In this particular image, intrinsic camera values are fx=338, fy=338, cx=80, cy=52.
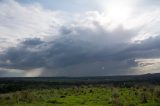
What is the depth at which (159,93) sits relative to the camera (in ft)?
121

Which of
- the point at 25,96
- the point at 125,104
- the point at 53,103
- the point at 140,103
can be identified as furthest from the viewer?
the point at 25,96

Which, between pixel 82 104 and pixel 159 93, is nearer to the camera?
pixel 82 104

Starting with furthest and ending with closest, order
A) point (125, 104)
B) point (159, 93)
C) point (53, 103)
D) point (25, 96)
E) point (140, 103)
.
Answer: point (25, 96) → point (159, 93) → point (53, 103) → point (140, 103) → point (125, 104)

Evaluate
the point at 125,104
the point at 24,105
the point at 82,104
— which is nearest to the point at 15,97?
the point at 24,105

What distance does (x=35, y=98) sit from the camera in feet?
127

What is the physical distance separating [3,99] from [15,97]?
1566mm

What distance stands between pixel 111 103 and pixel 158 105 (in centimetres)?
465

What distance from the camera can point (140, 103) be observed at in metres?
32.3

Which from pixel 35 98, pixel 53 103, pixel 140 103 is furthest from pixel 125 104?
pixel 35 98

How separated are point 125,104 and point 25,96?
46.0 feet

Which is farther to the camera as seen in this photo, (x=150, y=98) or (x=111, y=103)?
(x=150, y=98)

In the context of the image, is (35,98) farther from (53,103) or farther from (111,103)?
(111,103)

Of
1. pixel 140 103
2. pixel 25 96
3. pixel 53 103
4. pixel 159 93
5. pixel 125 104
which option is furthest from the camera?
pixel 25 96

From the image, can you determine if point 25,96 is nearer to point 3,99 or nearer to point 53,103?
point 3,99
